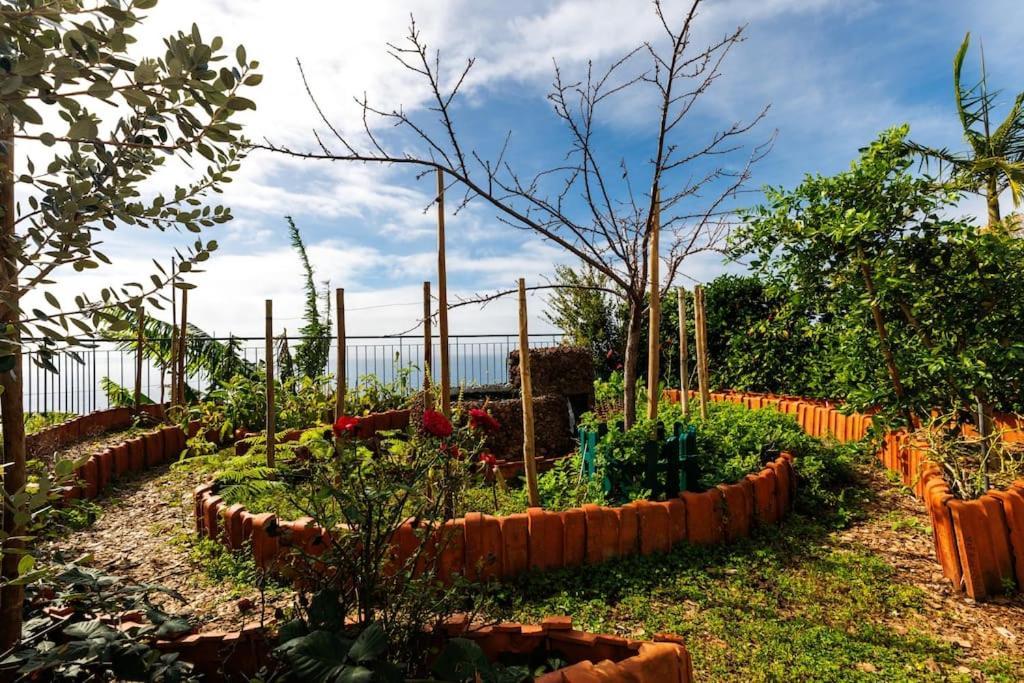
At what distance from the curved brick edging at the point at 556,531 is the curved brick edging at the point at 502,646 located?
2.92ft

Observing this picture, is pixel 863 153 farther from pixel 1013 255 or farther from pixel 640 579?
pixel 640 579

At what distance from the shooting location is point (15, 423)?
2.18 metres

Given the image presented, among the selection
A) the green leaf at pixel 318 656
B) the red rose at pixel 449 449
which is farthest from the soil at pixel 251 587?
the red rose at pixel 449 449

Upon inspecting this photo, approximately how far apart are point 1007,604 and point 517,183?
3.97 meters

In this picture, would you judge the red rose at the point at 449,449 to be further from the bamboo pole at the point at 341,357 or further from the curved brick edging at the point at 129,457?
the curved brick edging at the point at 129,457

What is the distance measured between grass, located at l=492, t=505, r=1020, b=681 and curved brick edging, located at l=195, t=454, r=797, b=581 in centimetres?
10

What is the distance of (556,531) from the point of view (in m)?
3.64

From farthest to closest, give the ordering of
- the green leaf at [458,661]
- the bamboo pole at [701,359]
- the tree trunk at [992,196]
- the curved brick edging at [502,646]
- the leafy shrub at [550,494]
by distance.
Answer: the tree trunk at [992,196]
the bamboo pole at [701,359]
the leafy shrub at [550,494]
the curved brick edging at [502,646]
the green leaf at [458,661]

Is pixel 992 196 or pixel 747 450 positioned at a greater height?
pixel 992 196

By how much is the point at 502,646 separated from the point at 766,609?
1.73m

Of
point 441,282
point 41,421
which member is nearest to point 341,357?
point 441,282

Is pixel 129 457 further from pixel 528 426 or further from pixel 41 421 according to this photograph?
pixel 528 426

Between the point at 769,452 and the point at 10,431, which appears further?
the point at 769,452

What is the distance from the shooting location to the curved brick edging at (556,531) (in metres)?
3.52
